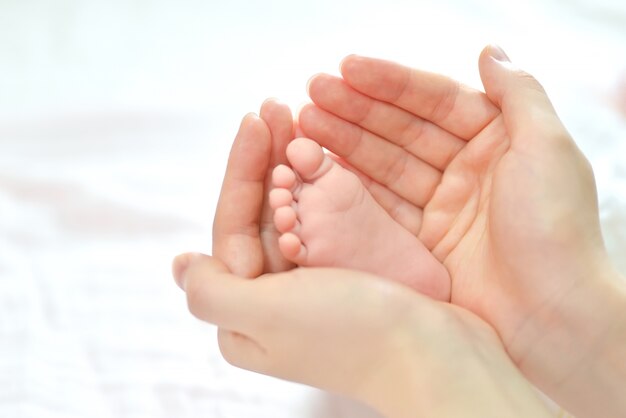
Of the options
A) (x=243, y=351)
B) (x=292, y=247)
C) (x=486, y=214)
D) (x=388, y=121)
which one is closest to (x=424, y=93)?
(x=388, y=121)

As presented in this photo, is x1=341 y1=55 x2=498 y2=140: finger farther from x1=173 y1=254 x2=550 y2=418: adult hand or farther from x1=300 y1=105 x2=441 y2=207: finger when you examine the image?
x1=173 y1=254 x2=550 y2=418: adult hand

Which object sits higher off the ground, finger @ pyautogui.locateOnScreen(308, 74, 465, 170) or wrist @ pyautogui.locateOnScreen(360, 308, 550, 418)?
finger @ pyautogui.locateOnScreen(308, 74, 465, 170)

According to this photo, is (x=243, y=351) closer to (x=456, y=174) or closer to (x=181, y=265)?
(x=181, y=265)

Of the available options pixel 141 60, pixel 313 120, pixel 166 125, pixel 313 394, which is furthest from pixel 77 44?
pixel 313 394

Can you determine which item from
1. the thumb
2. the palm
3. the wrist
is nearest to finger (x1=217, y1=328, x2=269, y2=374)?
the wrist

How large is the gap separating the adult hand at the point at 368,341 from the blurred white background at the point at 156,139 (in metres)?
0.16

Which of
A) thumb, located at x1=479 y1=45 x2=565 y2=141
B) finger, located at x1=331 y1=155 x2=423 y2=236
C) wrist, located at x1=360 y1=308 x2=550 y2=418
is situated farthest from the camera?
finger, located at x1=331 y1=155 x2=423 y2=236

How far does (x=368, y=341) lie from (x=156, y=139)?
0.52 metres

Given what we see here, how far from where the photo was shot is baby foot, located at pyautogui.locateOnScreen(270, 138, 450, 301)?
2.52 ft

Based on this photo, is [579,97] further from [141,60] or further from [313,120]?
[141,60]

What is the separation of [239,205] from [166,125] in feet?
1.12


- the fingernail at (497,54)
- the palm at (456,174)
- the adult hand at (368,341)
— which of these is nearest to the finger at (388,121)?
the palm at (456,174)

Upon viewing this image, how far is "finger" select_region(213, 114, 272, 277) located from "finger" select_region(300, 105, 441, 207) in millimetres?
78

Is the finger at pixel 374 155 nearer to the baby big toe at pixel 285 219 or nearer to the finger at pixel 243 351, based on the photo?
the baby big toe at pixel 285 219
